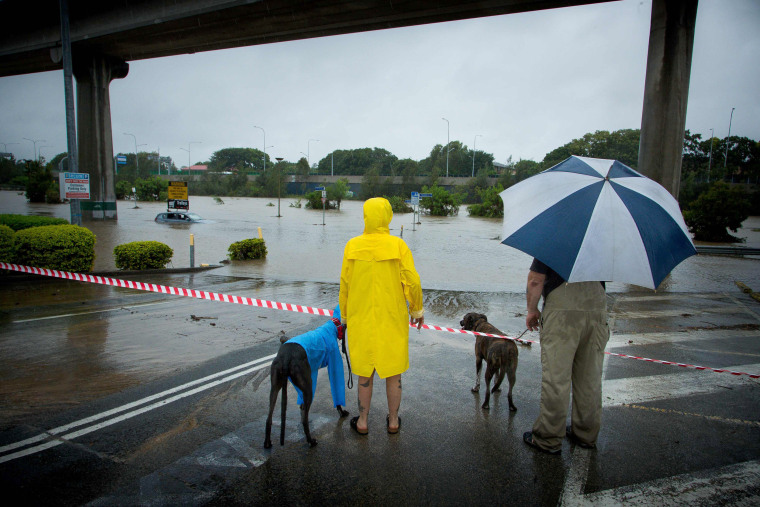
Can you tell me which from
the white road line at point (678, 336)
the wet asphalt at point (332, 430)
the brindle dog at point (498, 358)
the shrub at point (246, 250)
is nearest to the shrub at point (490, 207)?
the shrub at point (246, 250)

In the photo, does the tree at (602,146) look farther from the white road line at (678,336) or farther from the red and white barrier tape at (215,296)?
the red and white barrier tape at (215,296)

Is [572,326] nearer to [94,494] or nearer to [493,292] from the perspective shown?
[94,494]

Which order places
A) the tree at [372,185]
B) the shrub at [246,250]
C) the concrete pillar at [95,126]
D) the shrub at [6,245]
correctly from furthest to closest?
the tree at [372,185] → the concrete pillar at [95,126] → the shrub at [246,250] → the shrub at [6,245]

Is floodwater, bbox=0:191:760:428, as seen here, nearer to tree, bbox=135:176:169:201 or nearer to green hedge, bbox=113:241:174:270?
green hedge, bbox=113:241:174:270

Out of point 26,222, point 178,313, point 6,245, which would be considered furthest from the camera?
point 26,222

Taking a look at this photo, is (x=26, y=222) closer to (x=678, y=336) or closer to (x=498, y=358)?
(x=498, y=358)

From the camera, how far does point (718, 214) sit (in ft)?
79.3

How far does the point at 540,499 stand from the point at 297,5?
21.0 m

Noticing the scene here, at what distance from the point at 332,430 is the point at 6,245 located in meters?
9.76

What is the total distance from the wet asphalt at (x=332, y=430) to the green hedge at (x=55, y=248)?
3.64m

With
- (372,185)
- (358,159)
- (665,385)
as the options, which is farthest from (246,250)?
(358,159)

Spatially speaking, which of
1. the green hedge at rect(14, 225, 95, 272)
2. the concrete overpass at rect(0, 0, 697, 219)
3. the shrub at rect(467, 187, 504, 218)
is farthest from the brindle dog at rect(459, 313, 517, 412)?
the shrub at rect(467, 187, 504, 218)

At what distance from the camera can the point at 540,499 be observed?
288cm

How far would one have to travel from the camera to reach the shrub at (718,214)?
23812 mm
